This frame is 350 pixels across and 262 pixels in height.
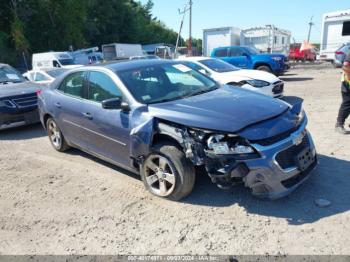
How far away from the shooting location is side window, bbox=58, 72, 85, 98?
16.4 ft

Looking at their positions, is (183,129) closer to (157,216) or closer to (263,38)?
(157,216)

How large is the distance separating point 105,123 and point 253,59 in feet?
38.6

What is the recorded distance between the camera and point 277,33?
81.0 ft

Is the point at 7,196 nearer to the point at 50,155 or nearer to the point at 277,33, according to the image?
the point at 50,155

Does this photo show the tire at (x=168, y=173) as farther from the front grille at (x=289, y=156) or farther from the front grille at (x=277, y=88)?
the front grille at (x=277, y=88)

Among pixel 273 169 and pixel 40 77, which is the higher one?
pixel 40 77

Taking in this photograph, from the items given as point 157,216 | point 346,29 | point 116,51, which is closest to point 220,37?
point 346,29

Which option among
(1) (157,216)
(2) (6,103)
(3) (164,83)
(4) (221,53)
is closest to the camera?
(1) (157,216)

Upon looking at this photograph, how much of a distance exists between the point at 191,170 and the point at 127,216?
91 cm

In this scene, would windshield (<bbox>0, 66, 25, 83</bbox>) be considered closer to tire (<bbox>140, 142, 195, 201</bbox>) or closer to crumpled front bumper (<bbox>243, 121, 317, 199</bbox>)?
tire (<bbox>140, 142, 195, 201</bbox>)

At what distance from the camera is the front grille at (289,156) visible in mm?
3398

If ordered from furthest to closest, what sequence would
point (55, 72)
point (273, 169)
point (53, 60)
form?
point (53, 60)
point (55, 72)
point (273, 169)

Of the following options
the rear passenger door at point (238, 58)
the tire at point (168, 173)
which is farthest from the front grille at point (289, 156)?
the rear passenger door at point (238, 58)

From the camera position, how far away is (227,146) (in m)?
3.39
